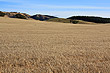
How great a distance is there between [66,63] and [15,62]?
78.9 inches

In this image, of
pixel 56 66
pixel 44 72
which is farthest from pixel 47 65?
pixel 44 72

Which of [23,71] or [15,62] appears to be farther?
[15,62]

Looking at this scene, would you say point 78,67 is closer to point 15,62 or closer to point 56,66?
point 56,66

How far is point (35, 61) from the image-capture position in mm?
6062

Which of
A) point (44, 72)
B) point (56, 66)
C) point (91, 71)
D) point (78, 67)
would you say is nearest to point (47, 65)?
point (56, 66)

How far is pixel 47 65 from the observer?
5.53 m

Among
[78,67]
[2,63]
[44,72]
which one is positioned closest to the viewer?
[44,72]

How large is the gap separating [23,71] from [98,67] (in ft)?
8.71

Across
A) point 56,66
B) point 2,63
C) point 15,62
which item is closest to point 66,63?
point 56,66

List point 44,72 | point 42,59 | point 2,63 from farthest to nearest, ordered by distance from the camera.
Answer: point 42,59, point 2,63, point 44,72

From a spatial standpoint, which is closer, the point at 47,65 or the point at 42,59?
the point at 47,65

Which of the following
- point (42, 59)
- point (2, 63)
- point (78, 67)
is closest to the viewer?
point (78, 67)

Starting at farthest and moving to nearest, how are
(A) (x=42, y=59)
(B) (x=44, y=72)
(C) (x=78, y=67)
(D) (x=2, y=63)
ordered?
(A) (x=42, y=59) < (D) (x=2, y=63) < (C) (x=78, y=67) < (B) (x=44, y=72)

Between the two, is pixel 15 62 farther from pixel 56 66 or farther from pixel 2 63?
pixel 56 66
